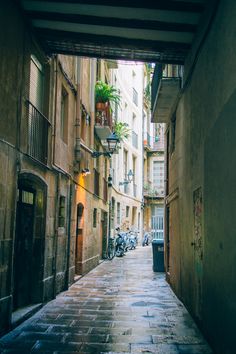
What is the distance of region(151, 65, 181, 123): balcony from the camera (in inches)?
377

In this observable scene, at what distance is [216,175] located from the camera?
17.4 feet

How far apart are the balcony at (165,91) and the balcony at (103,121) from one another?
11.3ft

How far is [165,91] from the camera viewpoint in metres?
9.95

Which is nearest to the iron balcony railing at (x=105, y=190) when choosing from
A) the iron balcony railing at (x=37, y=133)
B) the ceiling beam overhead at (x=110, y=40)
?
the iron balcony railing at (x=37, y=133)

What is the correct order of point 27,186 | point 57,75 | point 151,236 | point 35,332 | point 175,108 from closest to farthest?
point 35,332 → point 27,186 → point 57,75 → point 175,108 → point 151,236

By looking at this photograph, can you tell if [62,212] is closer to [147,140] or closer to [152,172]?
[147,140]

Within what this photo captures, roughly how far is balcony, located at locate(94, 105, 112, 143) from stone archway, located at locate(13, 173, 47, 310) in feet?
24.9

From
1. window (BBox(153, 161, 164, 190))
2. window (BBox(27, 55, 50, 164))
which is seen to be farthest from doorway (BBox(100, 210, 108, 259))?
window (BBox(153, 161, 164, 190))

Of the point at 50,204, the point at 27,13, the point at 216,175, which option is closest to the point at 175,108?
the point at 50,204

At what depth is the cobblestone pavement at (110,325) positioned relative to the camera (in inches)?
222

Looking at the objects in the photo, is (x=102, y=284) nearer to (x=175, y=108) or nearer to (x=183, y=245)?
(x=183, y=245)

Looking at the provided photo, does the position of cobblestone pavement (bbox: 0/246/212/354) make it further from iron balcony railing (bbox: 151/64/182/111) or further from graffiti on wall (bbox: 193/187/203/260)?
iron balcony railing (bbox: 151/64/182/111)

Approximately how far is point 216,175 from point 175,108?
578cm

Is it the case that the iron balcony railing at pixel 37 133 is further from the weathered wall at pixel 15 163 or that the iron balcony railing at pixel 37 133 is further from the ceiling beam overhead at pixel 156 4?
the ceiling beam overhead at pixel 156 4
